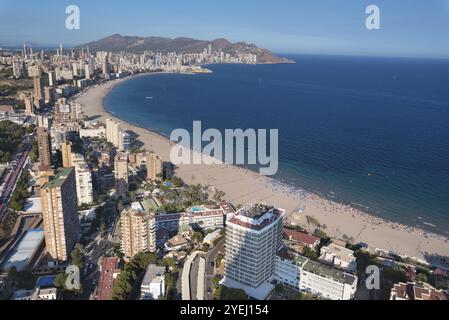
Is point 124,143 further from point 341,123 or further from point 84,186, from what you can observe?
point 341,123

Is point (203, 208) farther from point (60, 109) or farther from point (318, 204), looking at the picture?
point (60, 109)

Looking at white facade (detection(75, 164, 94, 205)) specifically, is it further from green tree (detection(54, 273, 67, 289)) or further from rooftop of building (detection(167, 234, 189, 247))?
green tree (detection(54, 273, 67, 289))

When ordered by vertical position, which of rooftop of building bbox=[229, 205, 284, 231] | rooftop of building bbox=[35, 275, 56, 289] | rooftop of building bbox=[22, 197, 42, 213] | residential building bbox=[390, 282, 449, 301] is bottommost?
rooftop of building bbox=[35, 275, 56, 289]

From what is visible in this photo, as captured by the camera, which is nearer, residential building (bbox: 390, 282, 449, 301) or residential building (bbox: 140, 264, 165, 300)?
residential building (bbox: 390, 282, 449, 301)

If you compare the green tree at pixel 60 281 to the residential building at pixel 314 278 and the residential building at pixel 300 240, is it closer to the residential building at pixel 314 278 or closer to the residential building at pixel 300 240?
the residential building at pixel 314 278

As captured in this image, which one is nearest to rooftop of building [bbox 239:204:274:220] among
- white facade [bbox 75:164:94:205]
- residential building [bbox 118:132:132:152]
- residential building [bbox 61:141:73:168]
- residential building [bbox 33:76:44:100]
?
white facade [bbox 75:164:94:205]

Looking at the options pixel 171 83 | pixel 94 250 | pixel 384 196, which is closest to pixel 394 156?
pixel 384 196
